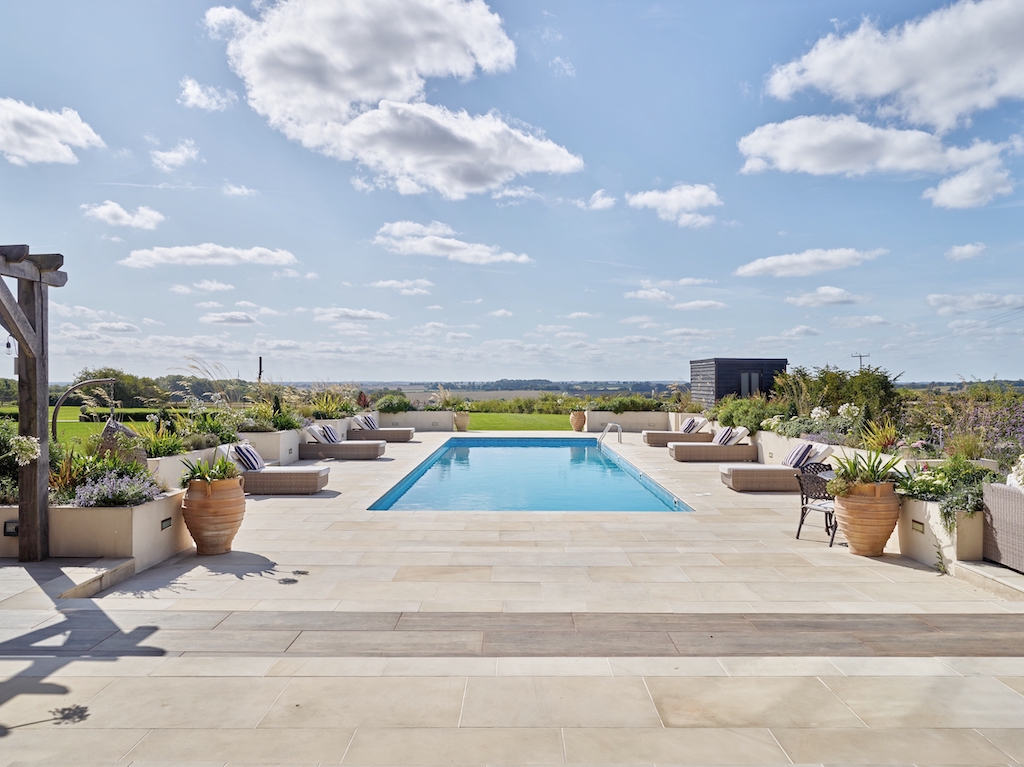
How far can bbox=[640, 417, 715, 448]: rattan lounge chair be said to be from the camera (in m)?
14.3

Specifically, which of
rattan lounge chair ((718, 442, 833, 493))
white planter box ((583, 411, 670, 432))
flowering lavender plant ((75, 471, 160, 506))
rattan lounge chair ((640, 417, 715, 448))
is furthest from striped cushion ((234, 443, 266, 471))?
white planter box ((583, 411, 670, 432))

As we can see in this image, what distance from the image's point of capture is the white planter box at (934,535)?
4.82m

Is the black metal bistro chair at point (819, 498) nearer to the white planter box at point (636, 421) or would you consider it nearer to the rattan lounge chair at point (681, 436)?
the rattan lounge chair at point (681, 436)

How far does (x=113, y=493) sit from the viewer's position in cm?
495

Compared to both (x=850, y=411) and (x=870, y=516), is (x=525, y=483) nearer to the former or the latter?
(x=850, y=411)

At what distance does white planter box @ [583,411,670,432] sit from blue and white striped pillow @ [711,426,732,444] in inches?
213

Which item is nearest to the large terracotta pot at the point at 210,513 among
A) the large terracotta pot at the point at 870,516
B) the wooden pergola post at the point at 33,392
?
the wooden pergola post at the point at 33,392

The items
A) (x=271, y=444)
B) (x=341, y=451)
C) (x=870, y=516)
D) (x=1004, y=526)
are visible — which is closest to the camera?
(x=1004, y=526)

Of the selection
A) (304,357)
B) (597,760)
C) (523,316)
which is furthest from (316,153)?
(523,316)

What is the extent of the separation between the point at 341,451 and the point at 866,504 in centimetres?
961

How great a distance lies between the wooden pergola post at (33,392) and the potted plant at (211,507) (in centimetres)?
102

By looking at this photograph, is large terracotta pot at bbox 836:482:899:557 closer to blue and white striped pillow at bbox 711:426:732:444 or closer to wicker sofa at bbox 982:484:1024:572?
wicker sofa at bbox 982:484:1024:572

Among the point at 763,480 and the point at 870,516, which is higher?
the point at 870,516

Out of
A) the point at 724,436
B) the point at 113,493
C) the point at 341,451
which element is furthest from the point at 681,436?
the point at 113,493
